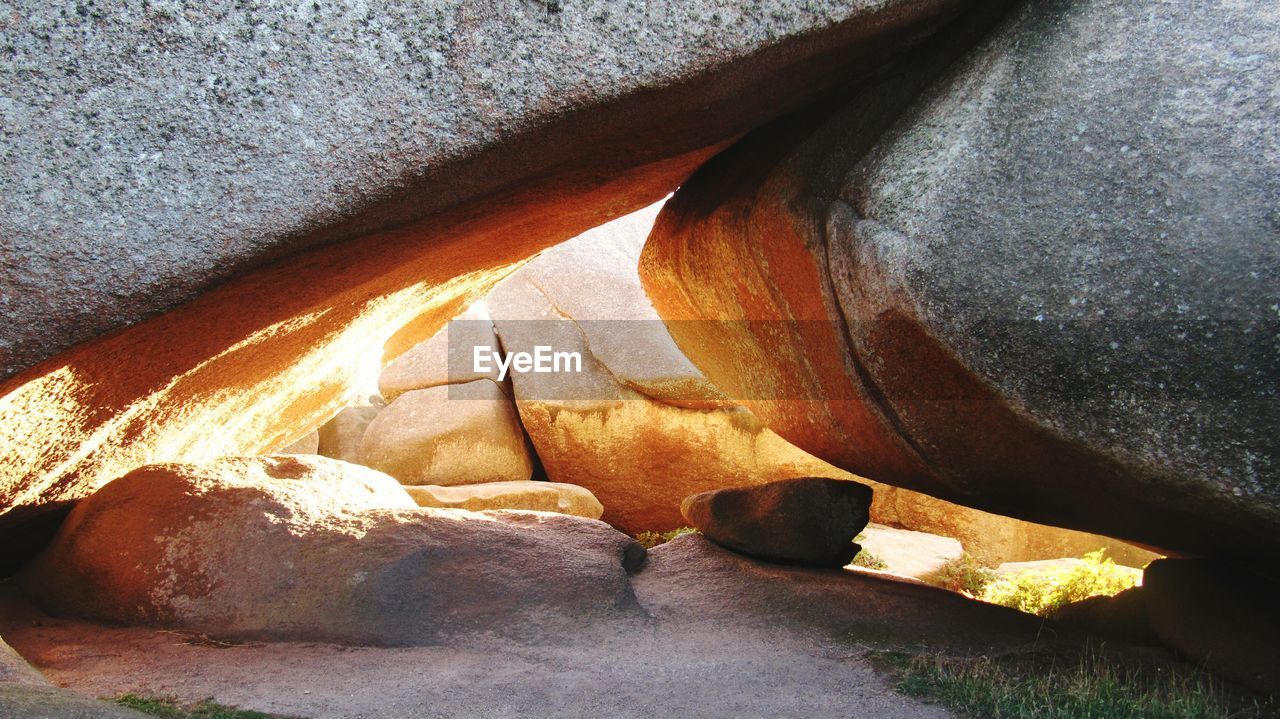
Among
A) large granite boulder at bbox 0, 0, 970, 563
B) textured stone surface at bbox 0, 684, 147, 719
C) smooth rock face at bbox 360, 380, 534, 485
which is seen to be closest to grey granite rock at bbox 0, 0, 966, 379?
large granite boulder at bbox 0, 0, 970, 563

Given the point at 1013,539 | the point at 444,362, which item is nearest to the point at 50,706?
the point at 1013,539

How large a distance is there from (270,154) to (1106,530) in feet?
13.6

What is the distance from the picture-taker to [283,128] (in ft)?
9.73

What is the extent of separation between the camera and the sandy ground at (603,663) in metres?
3.65

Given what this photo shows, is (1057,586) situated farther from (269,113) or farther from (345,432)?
(345,432)

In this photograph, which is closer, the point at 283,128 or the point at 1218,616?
the point at 283,128

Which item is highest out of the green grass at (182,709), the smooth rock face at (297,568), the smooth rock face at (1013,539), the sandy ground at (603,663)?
the smooth rock face at (297,568)

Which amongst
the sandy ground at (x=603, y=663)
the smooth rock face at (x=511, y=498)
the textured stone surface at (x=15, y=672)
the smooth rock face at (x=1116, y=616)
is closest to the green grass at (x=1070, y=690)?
the sandy ground at (x=603, y=663)

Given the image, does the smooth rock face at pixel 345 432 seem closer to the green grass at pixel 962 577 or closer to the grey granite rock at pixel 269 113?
the green grass at pixel 962 577

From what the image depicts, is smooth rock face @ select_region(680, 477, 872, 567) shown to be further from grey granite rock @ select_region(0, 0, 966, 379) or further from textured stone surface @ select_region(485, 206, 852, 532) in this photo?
textured stone surface @ select_region(485, 206, 852, 532)

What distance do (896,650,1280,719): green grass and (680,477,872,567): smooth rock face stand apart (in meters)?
1.70

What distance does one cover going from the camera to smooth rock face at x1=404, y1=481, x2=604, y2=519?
412 inches

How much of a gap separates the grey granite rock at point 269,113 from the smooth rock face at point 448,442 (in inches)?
376

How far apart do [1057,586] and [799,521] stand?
2761mm
